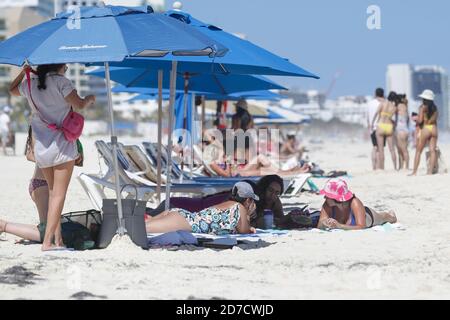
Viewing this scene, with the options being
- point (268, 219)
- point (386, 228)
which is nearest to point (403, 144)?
point (386, 228)

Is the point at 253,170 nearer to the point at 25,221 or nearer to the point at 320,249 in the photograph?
the point at 25,221

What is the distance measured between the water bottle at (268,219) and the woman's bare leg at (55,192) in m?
2.11

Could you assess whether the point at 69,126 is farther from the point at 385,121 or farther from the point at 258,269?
the point at 385,121

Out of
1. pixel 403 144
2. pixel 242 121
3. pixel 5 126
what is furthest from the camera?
pixel 5 126

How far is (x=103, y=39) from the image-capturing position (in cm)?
608

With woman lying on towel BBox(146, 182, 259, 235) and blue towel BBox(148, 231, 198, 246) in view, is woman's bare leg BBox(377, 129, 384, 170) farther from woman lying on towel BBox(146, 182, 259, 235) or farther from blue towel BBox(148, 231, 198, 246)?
blue towel BBox(148, 231, 198, 246)

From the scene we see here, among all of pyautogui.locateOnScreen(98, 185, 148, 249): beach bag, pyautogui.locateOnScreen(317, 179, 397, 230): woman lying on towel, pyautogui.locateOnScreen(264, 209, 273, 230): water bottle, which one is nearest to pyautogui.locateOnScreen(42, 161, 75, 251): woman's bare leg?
pyautogui.locateOnScreen(98, 185, 148, 249): beach bag

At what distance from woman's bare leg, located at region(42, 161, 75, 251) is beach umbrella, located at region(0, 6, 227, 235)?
1.30ft

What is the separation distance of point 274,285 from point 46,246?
6.19 ft

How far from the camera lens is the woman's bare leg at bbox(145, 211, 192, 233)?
23.5 feet

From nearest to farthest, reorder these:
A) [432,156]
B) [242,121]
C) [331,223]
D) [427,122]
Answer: [331,223] → [242,121] → [427,122] → [432,156]

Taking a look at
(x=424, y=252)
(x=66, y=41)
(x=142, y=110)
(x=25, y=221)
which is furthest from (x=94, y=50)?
(x=142, y=110)

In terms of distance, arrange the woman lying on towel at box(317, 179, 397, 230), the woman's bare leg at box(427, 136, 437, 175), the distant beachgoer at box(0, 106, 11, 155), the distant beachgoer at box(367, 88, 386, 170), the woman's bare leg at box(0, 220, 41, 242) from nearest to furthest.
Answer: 1. the woman's bare leg at box(0, 220, 41, 242)
2. the woman lying on towel at box(317, 179, 397, 230)
3. the woman's bare leg at box(427, 136, 437, 175)
4. the distant beachgoer at box(367, 88, 386, 170)
5. the distant beachgoer at box(0, 106, 11, 155)

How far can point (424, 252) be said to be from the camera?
6496 millimetres
